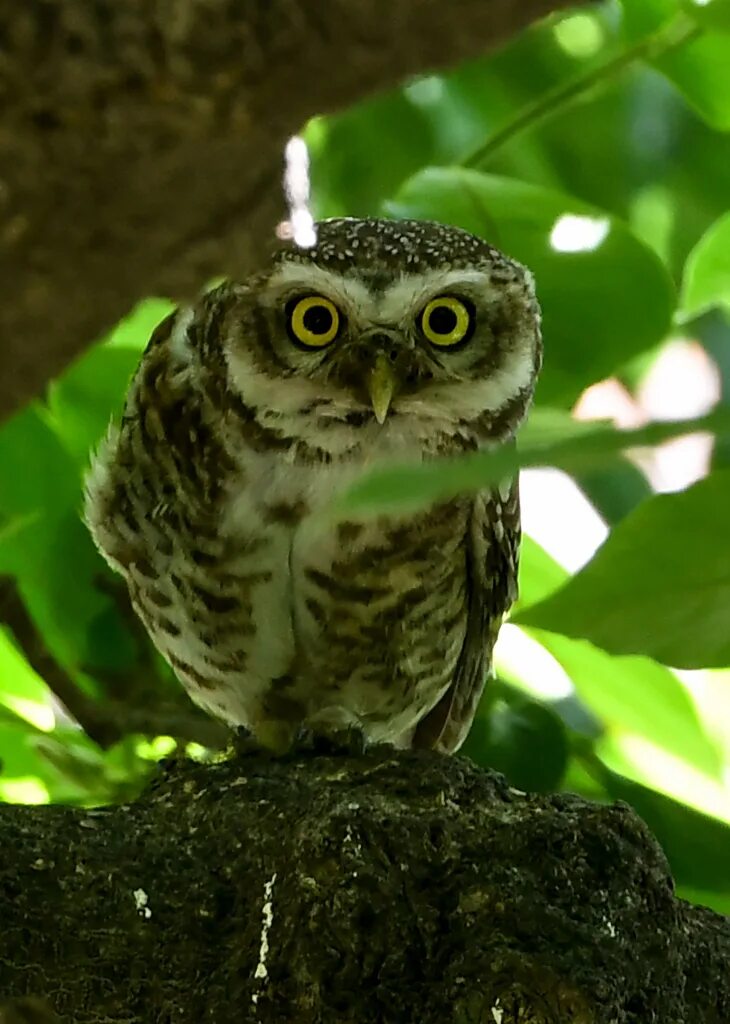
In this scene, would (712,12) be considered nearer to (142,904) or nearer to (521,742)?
(142,904)

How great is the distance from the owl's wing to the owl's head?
2.8 inches

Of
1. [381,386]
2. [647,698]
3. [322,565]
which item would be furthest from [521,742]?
[381,386]

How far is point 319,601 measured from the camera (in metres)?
1.17

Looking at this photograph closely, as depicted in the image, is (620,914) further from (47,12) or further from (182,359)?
(182,359)

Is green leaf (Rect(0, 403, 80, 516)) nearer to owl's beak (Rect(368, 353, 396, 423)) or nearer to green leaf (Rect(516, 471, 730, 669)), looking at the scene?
owl's beak (Rect(368, 353, 396, 423))

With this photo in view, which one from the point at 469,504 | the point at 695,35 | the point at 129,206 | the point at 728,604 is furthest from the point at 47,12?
the point at 469,504

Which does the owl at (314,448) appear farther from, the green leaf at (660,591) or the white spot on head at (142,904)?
the green leaf at (660,591)

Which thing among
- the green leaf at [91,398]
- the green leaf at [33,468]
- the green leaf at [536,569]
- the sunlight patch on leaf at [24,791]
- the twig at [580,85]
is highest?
the twig at [580,85]

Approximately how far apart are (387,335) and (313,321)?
0.07m

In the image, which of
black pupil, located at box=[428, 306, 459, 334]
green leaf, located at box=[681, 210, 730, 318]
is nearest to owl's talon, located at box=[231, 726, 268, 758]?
black pupil, located at box=[428, 306, 459, 334]

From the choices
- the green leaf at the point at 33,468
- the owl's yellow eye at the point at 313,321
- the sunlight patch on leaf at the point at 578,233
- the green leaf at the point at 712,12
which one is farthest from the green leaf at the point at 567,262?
the green leaf at the point at 33,468

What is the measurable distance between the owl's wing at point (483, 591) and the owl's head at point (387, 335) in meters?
0.07

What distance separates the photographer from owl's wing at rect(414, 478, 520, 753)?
121 cm

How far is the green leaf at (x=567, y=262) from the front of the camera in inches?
40.5
